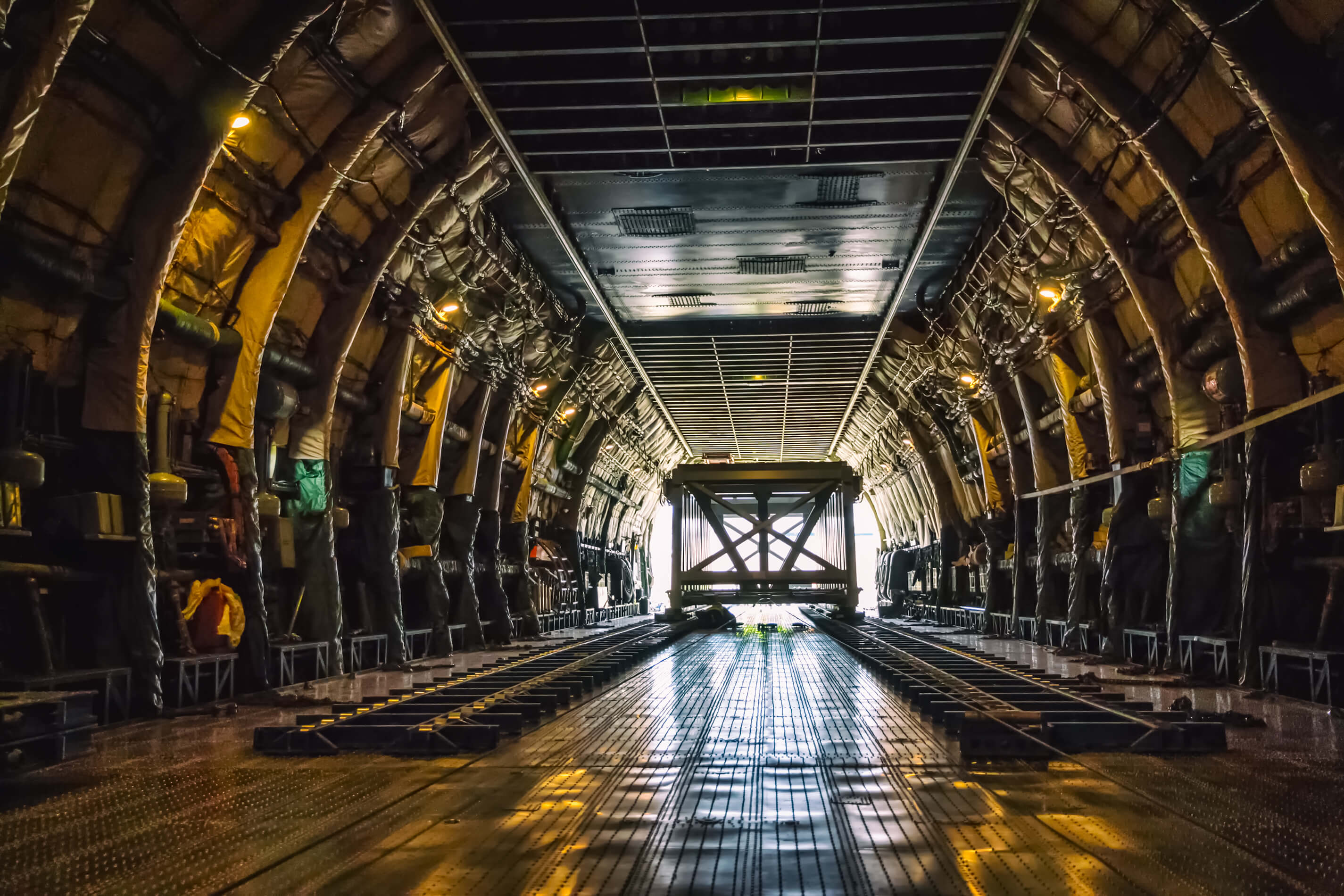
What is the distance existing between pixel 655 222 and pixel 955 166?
4628 mm

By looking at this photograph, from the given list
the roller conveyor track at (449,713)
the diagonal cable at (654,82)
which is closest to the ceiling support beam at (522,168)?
the diagonal cable at (654,82)

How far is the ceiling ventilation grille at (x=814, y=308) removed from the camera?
66.3 ft

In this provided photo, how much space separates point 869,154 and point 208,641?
9.26 metres

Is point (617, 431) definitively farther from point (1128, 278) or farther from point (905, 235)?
point (1128, 278)

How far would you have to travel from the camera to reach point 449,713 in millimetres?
7918

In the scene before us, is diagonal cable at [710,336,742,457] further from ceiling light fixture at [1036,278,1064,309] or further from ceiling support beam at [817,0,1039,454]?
ceiling light fixture at [1036,278,1064,309]

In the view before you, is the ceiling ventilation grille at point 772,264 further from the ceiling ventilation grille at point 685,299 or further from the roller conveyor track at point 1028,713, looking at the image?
the roller conveyor track at point 1028,713

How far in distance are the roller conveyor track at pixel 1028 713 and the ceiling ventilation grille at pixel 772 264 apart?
7.25 m

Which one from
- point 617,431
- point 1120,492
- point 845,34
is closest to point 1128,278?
point 1120,492

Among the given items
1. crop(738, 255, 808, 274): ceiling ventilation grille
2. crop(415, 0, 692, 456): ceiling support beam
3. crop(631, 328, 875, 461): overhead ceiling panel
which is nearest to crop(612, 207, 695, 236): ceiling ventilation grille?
crop(415, 0, 692, 456): ceiling support beam

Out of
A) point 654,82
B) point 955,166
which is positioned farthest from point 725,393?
point 654,82

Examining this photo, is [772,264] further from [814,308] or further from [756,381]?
[756,381]

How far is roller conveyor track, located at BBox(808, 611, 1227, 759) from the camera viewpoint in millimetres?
6426

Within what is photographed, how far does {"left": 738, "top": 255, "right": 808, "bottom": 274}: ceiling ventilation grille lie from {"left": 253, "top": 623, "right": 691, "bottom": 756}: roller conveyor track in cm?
761
